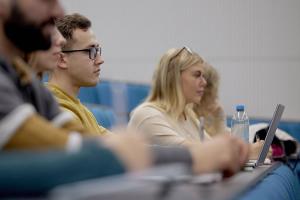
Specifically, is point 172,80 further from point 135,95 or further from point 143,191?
point 143,191

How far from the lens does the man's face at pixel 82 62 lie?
1.98 meters

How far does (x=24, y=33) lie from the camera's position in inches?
33.2

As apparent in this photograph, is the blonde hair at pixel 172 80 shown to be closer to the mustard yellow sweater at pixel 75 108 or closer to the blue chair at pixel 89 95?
the mustard yellow sweater at pixel 75 108

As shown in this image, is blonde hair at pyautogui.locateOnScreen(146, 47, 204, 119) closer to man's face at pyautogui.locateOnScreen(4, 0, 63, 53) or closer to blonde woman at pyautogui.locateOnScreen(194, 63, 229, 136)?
blonde woman at pyautogui.locateOnScreen(194, 63, 229, 136)

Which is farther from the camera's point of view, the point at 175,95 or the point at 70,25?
the point at 175,95

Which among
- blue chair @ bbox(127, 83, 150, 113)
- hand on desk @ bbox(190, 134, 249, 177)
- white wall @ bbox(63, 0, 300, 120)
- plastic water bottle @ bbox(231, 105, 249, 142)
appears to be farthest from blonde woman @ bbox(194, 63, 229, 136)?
hand on desk @ bbox(190, 134, 249, 177)

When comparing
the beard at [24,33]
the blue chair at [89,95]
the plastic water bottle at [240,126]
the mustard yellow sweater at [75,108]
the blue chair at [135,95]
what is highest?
the beard at [24,33]

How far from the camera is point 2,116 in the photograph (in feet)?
2.15

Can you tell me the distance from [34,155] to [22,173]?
25 mm

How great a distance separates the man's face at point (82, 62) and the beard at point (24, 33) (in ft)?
3.50

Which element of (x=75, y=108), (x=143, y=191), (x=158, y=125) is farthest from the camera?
(x=158, y=125)

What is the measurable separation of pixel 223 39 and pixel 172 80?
2.48 m

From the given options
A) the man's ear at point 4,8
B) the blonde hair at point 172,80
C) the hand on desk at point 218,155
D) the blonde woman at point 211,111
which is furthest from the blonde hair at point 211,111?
the man's ear at point 4,8

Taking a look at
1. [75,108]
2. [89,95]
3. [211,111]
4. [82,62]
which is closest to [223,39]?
[89,95]
